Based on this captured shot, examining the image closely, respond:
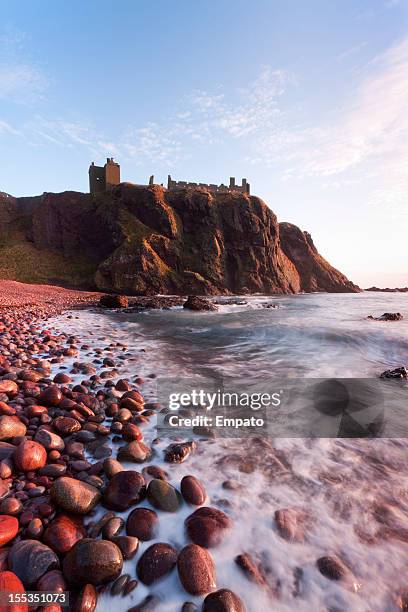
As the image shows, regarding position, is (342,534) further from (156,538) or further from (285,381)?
(285,381)

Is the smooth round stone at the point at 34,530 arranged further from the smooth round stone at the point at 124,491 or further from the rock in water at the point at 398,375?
the rock in water at the point at 398,375

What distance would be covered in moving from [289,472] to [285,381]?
9.80ft

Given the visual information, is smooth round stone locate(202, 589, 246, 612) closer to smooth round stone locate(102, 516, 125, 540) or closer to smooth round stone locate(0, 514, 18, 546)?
smooth round stone locate(102, 516, 125, 540)

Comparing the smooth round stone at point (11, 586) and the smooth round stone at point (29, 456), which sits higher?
the smooth round stone at point (29, 456)

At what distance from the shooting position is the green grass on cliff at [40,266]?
33.7 m

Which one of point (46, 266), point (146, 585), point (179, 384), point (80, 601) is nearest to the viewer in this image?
point (80, 601)

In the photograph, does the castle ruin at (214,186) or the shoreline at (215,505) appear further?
the castle ruin at (214,186)

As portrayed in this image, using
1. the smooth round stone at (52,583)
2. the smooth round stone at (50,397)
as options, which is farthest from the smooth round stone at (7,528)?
the smooth round stone at (50,397)

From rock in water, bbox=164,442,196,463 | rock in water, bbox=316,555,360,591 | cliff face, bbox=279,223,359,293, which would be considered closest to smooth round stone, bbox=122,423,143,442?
rock in water, bbox=164,442,196,463

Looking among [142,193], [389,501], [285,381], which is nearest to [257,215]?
[142,193]

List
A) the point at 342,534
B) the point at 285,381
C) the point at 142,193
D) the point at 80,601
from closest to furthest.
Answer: the point at 80,601 → the point at 342,534 → the point at 285,381 → the point at 142,193

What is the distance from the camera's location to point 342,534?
2219 mm

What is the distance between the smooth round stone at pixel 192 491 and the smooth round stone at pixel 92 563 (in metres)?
0.71

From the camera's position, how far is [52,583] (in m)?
1.64
